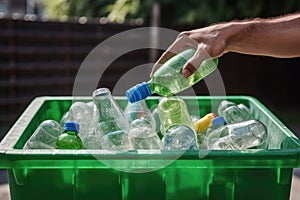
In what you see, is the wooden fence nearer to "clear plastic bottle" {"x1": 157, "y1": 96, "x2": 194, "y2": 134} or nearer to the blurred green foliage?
the blurred green foliage

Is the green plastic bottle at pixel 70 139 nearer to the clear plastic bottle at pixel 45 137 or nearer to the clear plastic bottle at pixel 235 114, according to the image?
the clear plastic bottle at pixel 45 137

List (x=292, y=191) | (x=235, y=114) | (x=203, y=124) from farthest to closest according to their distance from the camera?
(x=292, y=191) → (x=235, y=114) → (x=203, y=124)

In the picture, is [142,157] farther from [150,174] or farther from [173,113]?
[173,113]

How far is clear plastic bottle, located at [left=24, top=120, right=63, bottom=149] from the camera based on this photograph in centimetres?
145

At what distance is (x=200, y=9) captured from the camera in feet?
21.6

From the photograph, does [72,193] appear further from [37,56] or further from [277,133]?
[37,56]

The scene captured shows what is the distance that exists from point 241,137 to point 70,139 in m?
0.49

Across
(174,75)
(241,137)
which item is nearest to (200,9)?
(174,75)

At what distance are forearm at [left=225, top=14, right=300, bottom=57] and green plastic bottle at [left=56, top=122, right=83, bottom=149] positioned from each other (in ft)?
1.57

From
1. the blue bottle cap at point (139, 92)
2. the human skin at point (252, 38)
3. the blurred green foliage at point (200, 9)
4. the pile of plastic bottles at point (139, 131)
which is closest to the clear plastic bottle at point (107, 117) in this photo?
the pile of plastic bottles at point (139, 131)

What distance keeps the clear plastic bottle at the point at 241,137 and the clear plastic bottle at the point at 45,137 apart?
18.4 inches

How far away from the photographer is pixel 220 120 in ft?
5.46

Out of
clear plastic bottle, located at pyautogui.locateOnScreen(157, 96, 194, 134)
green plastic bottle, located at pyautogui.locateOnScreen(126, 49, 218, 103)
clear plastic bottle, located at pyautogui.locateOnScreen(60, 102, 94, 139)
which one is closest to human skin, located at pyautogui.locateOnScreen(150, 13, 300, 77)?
green plastic bottle, located at pyautogui.locateOnScreen(126, 49, 218, 103)

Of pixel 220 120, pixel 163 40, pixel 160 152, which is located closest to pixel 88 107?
pixel 220 120
